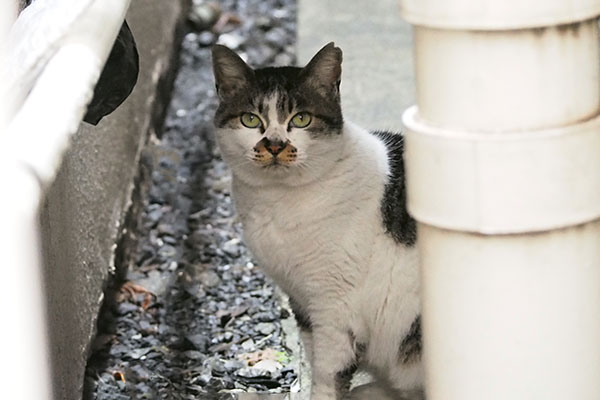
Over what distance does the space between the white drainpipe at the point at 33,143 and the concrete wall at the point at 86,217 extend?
1.26 metres

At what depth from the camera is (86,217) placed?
341 cm

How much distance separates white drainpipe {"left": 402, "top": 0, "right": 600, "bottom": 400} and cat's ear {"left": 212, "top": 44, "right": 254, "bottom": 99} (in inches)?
59.9

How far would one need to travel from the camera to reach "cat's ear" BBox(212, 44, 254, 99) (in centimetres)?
288

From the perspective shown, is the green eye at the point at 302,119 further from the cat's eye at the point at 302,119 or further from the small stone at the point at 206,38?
the small stone at the point at 206,38

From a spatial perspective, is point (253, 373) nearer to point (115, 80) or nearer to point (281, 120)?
point (281, 120)

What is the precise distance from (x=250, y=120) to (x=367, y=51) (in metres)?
3.03

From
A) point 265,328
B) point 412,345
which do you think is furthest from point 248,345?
point 412,345

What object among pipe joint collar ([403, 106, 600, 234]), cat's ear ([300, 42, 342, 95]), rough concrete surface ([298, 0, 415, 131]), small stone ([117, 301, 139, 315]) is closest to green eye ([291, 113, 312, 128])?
cat's ear ([300, 42, 342, 95])

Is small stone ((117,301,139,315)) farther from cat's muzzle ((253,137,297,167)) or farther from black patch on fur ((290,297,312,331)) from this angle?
cat's muzzle ((253,137,297,167))

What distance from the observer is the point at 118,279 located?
3.87m

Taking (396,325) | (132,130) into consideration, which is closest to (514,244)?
(396,325)

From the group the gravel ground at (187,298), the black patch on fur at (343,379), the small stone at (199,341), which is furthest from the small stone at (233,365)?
the black patch on fur at (343,379)

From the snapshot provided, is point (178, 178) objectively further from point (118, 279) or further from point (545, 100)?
point (545, 100)

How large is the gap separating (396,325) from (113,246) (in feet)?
4.62
